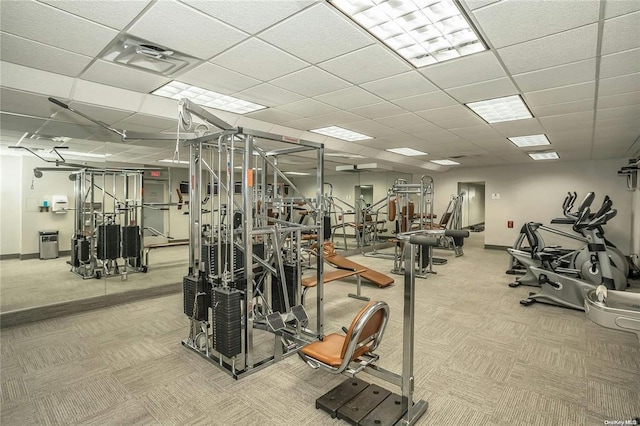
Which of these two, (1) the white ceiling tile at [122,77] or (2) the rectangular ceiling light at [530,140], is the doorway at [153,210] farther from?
(2) the rectangular ceiling light at [530,140]

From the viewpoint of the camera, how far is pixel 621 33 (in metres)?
2.21

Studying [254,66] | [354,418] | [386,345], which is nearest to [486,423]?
[354,418]

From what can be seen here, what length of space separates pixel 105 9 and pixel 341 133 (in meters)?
4.22

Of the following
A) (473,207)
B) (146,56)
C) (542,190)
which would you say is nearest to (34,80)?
(146,56)

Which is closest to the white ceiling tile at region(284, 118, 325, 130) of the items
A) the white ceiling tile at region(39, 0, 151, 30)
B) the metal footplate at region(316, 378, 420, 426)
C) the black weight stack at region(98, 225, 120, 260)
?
the white ceiling tile at region(39, 0, 151, 30)

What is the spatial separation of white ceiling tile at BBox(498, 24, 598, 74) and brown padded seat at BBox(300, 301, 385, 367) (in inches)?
88.7

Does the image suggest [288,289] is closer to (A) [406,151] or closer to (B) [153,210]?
(B) [153,210]

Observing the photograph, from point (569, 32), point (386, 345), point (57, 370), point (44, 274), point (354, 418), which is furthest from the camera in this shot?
point (44, 274)

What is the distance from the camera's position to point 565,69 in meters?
2.84

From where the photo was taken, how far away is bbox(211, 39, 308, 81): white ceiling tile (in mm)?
2557

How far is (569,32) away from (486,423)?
2702mm

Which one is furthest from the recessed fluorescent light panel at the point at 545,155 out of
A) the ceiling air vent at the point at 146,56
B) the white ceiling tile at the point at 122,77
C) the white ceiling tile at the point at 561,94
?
the white ceiling tile at the point at 122,77

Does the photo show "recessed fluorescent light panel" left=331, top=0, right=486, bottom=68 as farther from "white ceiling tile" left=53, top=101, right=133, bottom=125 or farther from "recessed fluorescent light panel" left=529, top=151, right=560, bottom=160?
"recessed fluorescent light panel" left=529, top=151, right=560, bottom=160

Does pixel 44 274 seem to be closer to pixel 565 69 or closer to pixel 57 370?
pixel 57 370
